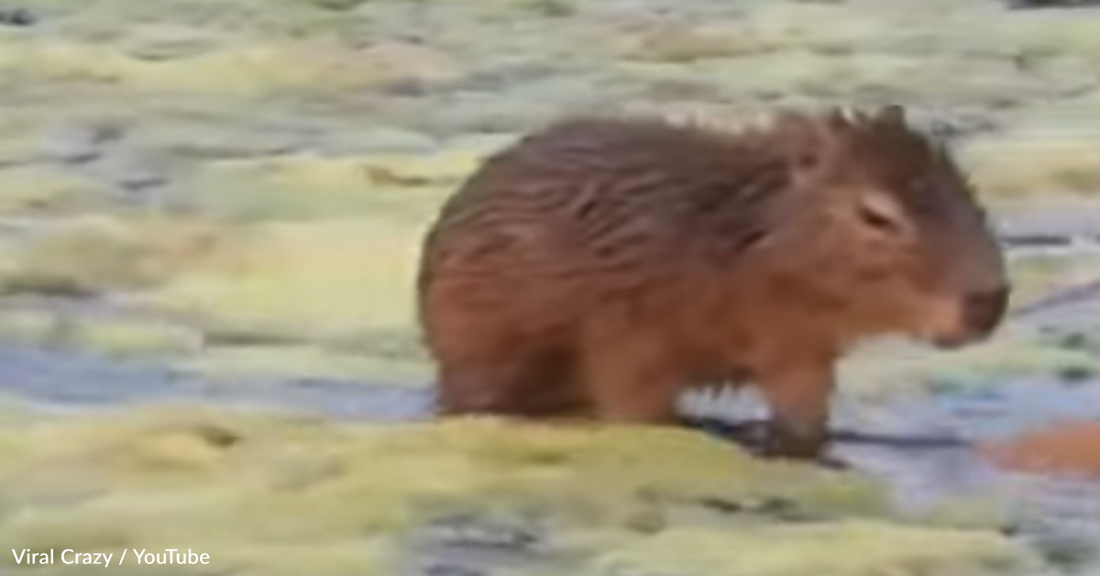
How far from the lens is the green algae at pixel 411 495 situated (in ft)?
13.7

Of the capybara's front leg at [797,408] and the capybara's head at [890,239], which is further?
the capybara's front leg at [797,408]

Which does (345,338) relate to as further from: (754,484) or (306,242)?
(754,484)

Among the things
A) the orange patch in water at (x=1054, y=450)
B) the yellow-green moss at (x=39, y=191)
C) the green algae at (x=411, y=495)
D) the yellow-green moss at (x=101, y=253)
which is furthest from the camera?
the yellow-green moss at (x=39, y=191)

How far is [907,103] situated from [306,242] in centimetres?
174

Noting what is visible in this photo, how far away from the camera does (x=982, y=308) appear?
175 inches

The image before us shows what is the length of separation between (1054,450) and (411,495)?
907 millimetres

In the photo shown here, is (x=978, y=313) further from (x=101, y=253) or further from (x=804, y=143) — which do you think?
(x=101, y=253)

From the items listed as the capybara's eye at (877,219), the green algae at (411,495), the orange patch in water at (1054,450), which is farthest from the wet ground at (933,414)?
the capybara's eye at (877,219)

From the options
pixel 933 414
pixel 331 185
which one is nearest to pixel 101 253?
pixel 331 185

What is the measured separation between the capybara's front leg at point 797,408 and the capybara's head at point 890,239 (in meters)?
0.12

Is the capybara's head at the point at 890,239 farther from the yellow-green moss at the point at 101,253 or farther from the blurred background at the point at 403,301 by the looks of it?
the yellow-green moss at the point at 101,253

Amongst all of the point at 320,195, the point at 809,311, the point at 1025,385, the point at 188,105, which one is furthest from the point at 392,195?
the point at 809,311

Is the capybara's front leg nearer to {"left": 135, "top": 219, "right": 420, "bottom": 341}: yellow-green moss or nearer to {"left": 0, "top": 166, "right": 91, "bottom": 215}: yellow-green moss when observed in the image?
{"left": 135, "top": 219, "right": 420, "bottom": 341}: yellow-green moss

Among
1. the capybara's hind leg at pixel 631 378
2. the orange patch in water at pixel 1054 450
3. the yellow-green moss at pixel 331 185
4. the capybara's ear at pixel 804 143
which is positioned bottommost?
the yellow-green moss at pixel 331 185
